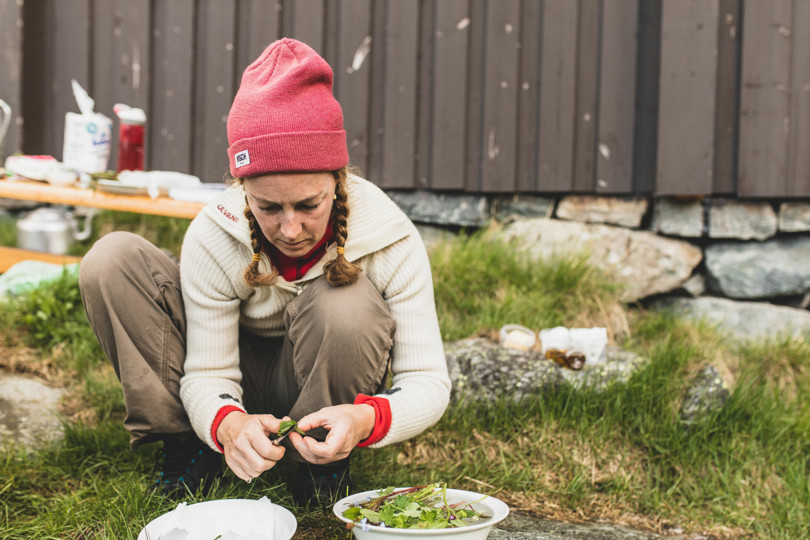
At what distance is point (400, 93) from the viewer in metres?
3.62

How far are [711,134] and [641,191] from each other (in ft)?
1.25

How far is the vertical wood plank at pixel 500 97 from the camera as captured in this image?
3492 millimetres

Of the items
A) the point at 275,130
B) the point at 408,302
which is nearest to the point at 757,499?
the point at 408,302

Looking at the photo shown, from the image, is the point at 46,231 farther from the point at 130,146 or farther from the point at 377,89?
the point at 377,89

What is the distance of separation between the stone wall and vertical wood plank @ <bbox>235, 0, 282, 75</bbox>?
1.26m

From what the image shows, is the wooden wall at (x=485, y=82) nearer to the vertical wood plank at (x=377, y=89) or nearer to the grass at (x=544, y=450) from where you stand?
the vertical wood plank at (x=377, y=89)

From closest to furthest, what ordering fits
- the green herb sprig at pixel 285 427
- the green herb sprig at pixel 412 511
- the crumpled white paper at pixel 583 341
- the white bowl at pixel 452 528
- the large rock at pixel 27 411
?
the white bowl at pixel 452 528 < the green herb sprig at pixel 412 511 < the green herb sprig at pixel 285 427 < the large rock at pixel 27 411 < the crumpled white paper at pixel 583 341

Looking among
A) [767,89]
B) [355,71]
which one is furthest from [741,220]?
[355,71]

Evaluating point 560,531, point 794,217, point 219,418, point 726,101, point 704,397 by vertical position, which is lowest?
point 560,531

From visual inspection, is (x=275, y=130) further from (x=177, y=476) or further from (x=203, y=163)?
(x=203, y=163)

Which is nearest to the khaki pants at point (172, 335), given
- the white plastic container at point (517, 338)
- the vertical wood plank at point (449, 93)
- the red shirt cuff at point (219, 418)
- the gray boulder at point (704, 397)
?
the red shirt cuff at point (219, 418)

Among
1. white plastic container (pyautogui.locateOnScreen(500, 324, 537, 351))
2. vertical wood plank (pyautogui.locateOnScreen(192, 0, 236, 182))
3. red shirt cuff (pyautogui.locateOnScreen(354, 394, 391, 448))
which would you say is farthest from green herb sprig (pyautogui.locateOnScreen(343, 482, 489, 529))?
vertical wood plank (pyautogui.locateOnScreen(192, 0, 236, 182))

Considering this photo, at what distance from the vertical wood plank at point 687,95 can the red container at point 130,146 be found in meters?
2.33

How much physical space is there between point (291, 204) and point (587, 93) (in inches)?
86.6
